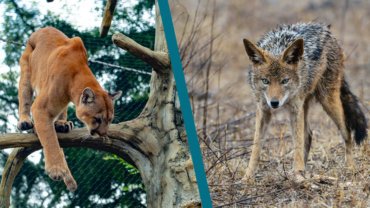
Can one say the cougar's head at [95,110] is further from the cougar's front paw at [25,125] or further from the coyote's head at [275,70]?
the coyote's head at [275,70]

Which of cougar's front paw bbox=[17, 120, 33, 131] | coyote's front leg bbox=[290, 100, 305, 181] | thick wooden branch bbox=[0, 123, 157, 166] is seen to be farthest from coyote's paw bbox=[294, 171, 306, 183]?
cougar's front paw bbox=[17, 120, 33, 131]

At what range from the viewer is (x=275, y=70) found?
163 inches

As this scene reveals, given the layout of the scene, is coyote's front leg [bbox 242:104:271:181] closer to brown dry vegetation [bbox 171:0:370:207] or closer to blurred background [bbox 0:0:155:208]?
brown dry vegetation [bbox 171:0:370:207]

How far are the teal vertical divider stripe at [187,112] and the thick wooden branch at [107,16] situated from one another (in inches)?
21.5

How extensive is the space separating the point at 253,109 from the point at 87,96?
5.50 feet

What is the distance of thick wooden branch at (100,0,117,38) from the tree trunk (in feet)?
0.95

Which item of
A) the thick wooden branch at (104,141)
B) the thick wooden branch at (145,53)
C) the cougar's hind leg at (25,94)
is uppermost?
the thick wooden branch at (145,53)

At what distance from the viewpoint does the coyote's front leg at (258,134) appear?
423 cm

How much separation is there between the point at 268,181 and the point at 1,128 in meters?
1.56

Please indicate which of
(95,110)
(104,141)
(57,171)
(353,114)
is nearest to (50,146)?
(57,171)

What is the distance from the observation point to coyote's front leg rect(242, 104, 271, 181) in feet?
13.9

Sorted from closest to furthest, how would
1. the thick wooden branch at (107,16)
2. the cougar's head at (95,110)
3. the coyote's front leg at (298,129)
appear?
the cougar's head at (95,110) < the coyote's front leg at (298,129) < the thick wooden branch at (107,16)

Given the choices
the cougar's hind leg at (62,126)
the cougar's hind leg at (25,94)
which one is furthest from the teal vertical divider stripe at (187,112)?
the cougar's hind leg at (25,94)

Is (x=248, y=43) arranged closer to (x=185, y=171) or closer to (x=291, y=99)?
(x=291, y=99)
